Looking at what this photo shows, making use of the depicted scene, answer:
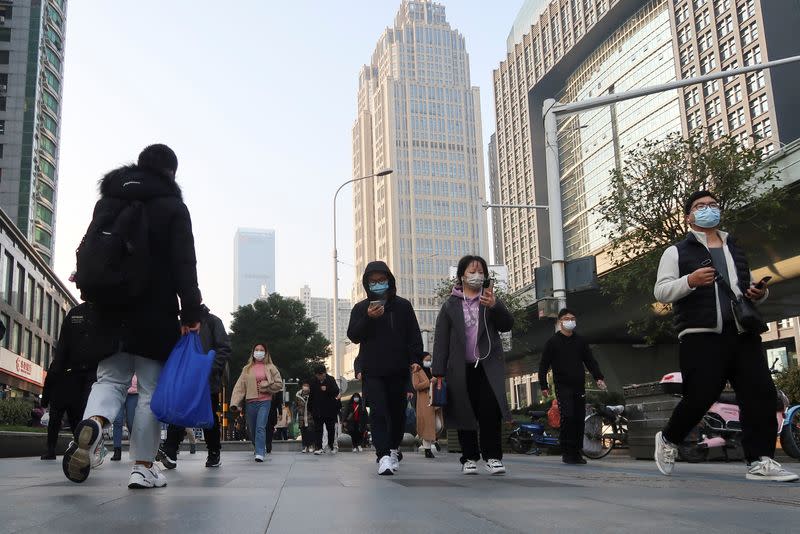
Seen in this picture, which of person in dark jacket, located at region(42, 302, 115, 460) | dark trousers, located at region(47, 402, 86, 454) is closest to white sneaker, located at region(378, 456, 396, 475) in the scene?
person in dark jacket, located at region(42, 302, 115, 460)

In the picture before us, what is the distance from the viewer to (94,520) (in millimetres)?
3262

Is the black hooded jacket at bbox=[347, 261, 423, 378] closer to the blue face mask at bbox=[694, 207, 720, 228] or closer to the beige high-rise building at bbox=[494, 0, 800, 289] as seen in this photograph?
the blue face mask at bbox=[694, 207, 720, 228]

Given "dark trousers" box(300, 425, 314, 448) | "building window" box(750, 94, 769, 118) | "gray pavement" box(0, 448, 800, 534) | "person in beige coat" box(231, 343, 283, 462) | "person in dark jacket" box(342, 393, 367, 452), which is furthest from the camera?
"building window" box(750, 94, 769, 118)

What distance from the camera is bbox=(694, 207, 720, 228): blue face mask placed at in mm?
6242

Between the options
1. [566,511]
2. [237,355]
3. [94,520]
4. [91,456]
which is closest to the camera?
[94,520]

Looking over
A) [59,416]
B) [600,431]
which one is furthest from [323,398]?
[59,416]

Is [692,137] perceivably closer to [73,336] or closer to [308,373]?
[73,336]

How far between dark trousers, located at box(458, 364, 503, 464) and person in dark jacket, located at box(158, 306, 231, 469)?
10.4 feet

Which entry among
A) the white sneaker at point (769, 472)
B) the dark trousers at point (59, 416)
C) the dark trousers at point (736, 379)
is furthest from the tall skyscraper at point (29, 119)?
the white sneaker at point (769, 472)

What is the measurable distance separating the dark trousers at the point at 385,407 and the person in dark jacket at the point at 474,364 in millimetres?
475

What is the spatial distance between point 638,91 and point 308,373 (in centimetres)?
5012

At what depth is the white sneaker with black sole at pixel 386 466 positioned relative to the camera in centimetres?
692

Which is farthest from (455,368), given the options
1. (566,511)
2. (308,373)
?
(308,373)

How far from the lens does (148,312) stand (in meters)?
4.96
